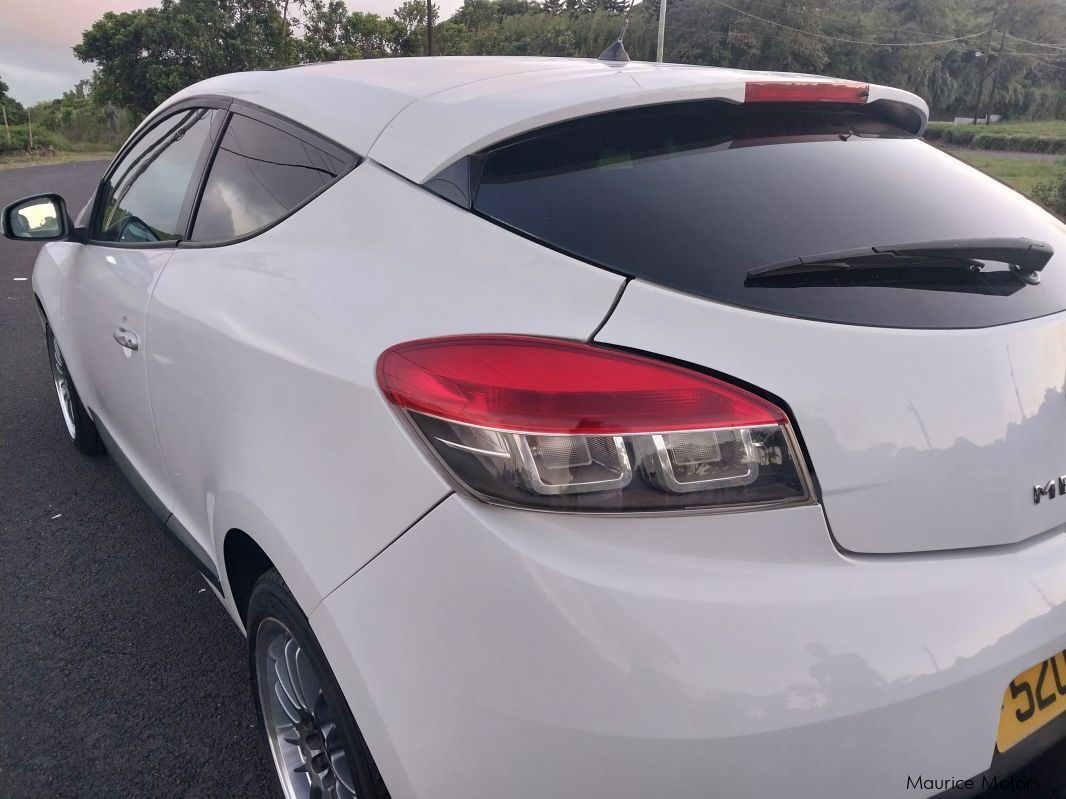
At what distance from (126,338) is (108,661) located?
1.01 m

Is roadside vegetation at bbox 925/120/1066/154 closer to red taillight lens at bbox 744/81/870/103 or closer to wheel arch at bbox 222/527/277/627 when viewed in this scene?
red taillight lens at bbox 744/81/870/103

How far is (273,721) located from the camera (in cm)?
199

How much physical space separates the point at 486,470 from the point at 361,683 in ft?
1.44

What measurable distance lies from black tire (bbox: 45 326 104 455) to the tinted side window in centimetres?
101

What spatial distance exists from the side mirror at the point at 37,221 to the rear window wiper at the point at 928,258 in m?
2.69

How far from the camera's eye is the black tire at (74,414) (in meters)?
3.76

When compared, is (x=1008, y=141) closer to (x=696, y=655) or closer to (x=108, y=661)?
(x=108, y=661)

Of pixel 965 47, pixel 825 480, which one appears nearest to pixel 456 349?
pixel 825 480

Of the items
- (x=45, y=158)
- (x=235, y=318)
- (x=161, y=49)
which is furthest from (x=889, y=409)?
(x=161, y=49)

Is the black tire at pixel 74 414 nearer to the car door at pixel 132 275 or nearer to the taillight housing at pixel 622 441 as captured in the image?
the car door at pixel 132 275

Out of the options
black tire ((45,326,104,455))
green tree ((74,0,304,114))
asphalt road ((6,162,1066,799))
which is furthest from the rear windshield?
green tree ((74,0,304,114))

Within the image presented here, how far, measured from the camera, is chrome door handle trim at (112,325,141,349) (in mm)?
2350

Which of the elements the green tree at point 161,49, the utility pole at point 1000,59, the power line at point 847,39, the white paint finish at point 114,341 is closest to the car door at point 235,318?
the white paint finish at point 114,341

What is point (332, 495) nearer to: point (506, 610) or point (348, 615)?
point (348, 615)
